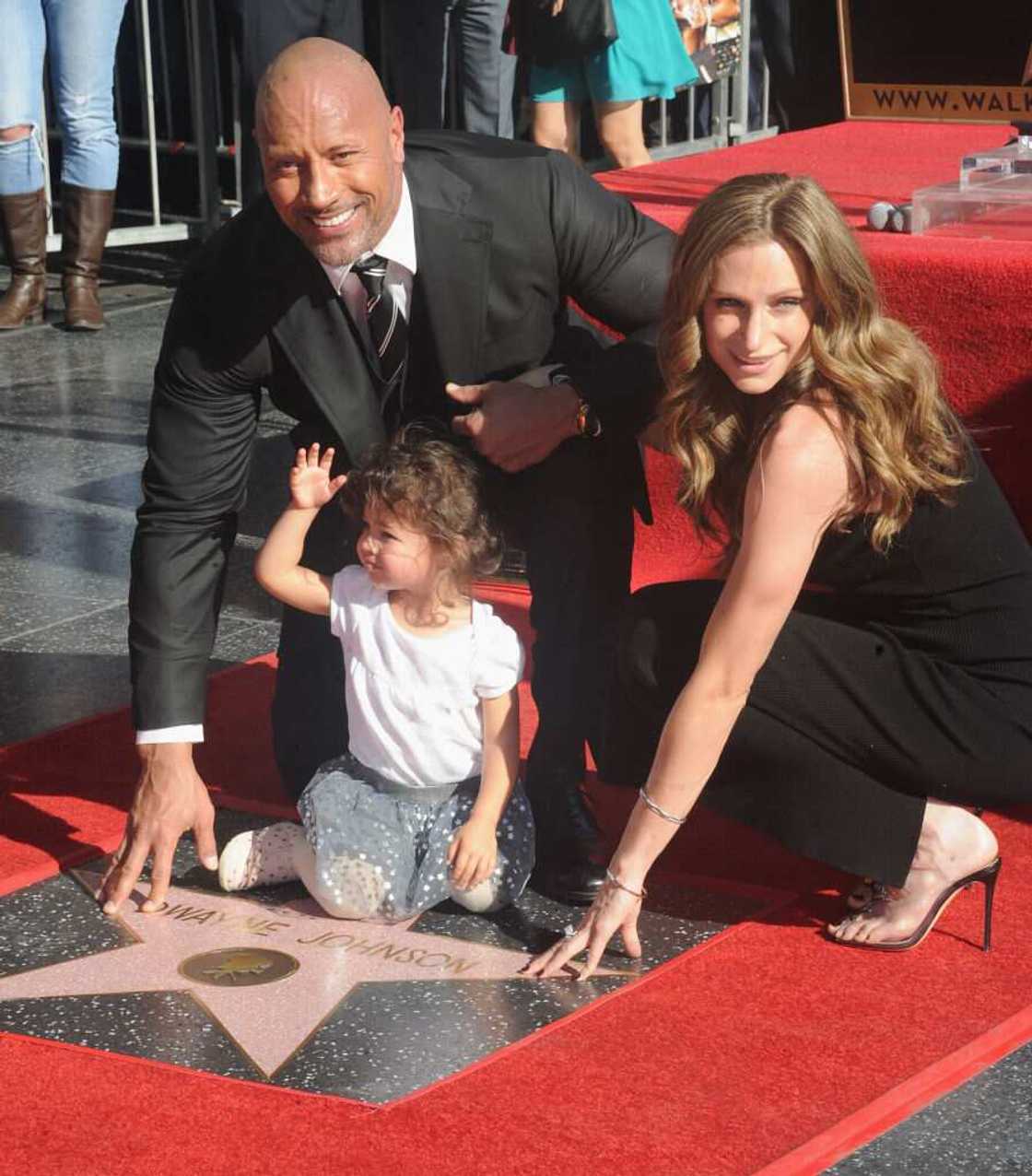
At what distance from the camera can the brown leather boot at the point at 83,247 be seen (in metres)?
6.38

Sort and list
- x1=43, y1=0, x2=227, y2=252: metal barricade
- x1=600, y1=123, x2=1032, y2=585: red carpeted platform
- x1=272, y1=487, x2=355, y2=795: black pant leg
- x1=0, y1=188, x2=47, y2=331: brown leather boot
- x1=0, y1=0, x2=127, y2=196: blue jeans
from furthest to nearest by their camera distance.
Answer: x1=43, y1=0, x2=227, y2=252: metal barricade
x1=0, y1=188, x2=47, y2=331: brown leather boot
x1=0, y1=0, x2=127, y2=196: blue jeans
x1=600, y1=123, x2=1032, y2=585: red carpeted platform
x1=272, y1=487, x2=355, y2=795: black pant leg

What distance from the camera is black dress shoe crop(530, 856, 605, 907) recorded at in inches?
110

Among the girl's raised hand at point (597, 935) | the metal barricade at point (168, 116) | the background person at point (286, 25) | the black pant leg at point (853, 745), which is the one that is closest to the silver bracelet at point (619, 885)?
the girl's raised hand at point (597, 935)

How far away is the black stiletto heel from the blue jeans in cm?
433

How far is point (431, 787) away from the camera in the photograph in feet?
9.14

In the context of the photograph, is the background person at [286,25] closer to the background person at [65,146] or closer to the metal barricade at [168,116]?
the background person at [65,146]

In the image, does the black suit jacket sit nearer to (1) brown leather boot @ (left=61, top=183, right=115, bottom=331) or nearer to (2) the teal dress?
(2) the teal dress

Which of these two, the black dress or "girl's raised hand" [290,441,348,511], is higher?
"girl's raised hand" [290,441,348,511]

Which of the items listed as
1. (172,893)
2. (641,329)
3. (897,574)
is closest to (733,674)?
(897,574)

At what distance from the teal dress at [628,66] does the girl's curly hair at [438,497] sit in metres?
3.20

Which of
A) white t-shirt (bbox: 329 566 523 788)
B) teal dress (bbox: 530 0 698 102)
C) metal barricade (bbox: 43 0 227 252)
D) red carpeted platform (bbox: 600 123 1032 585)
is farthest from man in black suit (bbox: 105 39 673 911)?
metal barricade (bbox: 43 0 227 252)

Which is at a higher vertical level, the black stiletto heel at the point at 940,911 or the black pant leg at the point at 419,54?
the black pant leg at the point at 419,54

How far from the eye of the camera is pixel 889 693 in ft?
8.70

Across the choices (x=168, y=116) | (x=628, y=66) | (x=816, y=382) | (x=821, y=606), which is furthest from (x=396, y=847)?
(x=168, y=116)
